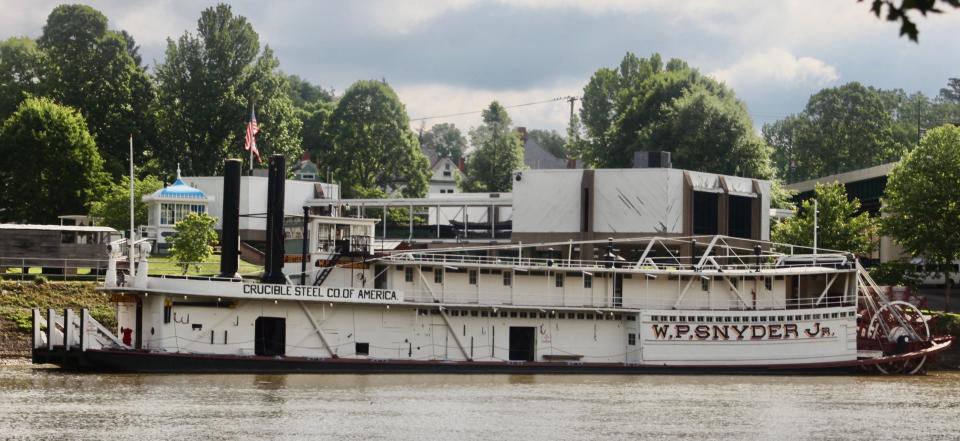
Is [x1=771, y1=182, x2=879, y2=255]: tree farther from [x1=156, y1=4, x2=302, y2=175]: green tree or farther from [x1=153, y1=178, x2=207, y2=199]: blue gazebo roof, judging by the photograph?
[x1=156, y1=4, x2=302, y2=175]: green tree

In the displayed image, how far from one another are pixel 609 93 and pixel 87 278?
73103 millimetres

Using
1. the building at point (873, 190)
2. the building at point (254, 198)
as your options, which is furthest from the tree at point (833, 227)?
the building at point (254, 198)

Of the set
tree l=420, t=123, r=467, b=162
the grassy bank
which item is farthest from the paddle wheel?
tree l=420, t=123, r=467, b=162

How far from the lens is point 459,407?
124 feet

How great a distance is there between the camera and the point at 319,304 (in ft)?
150

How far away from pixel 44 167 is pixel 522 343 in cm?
4168

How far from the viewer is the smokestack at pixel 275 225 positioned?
46.9m

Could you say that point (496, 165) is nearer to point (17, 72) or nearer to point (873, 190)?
point (873, 190)

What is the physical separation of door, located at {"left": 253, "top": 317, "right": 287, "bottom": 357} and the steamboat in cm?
5

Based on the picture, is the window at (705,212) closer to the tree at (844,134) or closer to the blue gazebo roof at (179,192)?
the blue gazebo roof at (179,192)

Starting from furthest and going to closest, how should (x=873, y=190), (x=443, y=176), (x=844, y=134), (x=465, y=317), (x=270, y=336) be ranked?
(x=443, y=176) → (x=844, y=134) → (x=873, y=190) → (x=465, y=317) → (x=270, y=336)

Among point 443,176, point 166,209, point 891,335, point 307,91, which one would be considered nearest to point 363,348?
point 891,335

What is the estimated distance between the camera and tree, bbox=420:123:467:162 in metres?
181

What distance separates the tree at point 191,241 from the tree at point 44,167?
1761 cm
